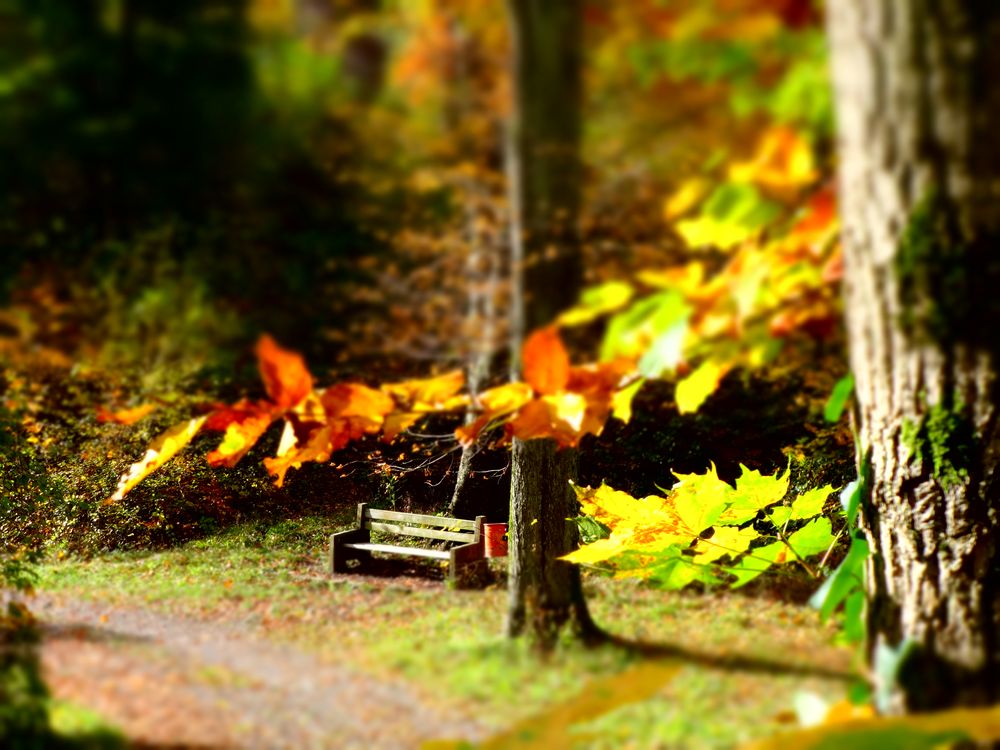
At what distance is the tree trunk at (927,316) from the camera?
879mm

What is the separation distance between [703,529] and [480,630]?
49 cm

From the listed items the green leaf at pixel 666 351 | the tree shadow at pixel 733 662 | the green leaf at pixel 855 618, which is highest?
the green leaf at pixel 666 351

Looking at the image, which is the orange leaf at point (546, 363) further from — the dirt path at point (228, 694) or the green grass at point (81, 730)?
the green grass at point (81, 730)

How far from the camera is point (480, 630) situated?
1.26 metres

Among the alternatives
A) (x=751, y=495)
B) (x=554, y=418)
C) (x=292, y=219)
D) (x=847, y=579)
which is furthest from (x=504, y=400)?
(x=292, y=219)

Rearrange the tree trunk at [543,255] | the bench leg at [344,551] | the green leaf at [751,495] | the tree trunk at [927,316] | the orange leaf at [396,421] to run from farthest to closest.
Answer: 1. the green leaf at [751,495]
2. the bench leg at [344,551]
3. the tree trunk at [543,255]
4. the orange leaf at [396,421]
5. the tree trunk at [927,316]

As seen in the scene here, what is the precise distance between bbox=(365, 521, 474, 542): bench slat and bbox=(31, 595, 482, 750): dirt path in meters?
0.34

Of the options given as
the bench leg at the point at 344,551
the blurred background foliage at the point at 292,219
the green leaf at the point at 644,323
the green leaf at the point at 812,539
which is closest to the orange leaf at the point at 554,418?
the green leaf at the point at 644,323

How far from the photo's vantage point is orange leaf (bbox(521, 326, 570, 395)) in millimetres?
1002

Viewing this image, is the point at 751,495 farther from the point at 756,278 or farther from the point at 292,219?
the point at 292,219

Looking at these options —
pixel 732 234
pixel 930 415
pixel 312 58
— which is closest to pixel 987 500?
pixel 930 415

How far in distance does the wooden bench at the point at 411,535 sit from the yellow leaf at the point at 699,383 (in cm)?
47

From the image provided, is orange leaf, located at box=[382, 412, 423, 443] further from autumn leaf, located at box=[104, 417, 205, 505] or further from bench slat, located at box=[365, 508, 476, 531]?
bench slat, located at box=[365, 508, 476, 531]

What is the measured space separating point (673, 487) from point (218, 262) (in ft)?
3.82
